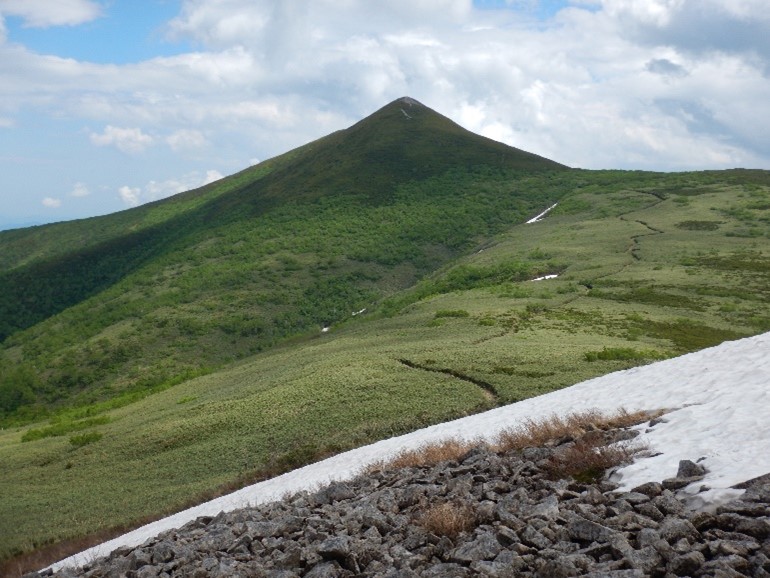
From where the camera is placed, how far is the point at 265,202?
5113 inches

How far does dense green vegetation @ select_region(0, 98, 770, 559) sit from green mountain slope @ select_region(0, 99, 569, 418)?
470mm

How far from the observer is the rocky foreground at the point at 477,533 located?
28.1 feet

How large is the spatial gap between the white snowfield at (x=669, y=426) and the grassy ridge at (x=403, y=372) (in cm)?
334

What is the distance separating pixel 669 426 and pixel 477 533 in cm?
521

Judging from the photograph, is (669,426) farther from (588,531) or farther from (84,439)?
(84,439)

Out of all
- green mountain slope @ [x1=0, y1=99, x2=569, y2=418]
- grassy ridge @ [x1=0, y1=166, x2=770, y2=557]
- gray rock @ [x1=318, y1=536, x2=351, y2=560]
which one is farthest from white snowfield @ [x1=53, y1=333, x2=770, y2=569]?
green mountain slope @ [x1=0, y1=99, x2=569, y2=418]

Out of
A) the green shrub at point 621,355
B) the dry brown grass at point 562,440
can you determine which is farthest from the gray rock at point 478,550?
the green shrub at point 621,355

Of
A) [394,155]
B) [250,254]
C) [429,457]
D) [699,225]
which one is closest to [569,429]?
→ [429,457]

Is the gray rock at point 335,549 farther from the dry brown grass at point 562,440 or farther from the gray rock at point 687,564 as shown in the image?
the gray rock at point 687,564

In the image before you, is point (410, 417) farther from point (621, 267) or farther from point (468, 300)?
point (621, 267)

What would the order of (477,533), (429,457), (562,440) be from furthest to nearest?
1. (429,457)
2. (562,440)
3. (477,533)

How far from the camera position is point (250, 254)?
103 m

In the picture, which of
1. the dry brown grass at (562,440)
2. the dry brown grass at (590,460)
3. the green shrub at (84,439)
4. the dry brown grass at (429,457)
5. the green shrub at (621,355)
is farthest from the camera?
the green shrub at (84,439)

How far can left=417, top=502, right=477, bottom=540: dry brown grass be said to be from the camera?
10805 mm
